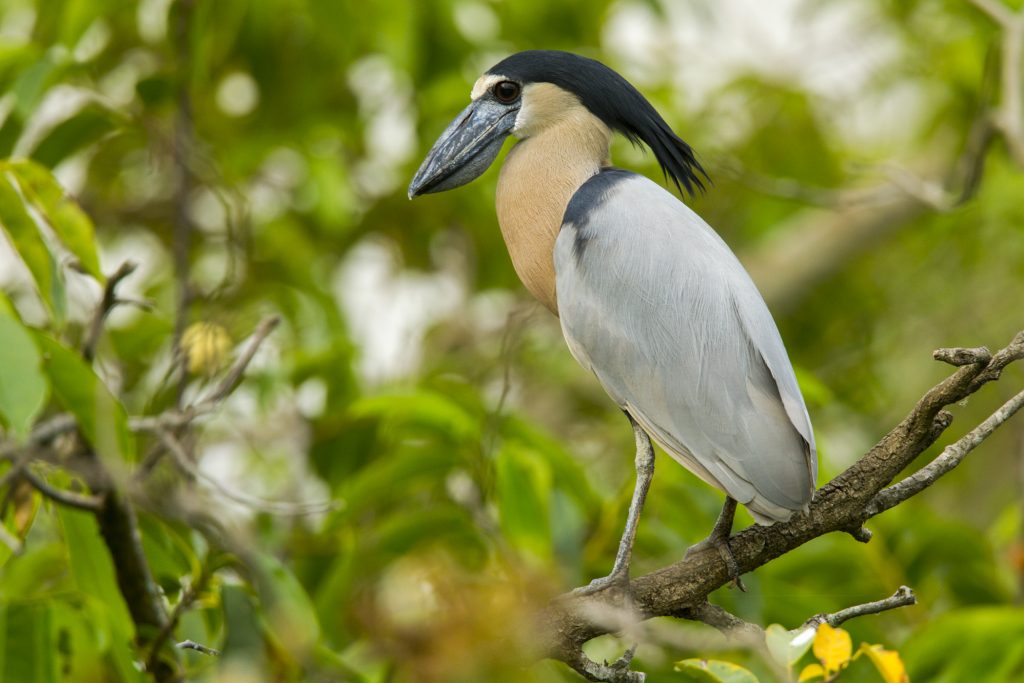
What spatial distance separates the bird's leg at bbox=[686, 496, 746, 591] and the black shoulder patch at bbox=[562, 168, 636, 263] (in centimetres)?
46

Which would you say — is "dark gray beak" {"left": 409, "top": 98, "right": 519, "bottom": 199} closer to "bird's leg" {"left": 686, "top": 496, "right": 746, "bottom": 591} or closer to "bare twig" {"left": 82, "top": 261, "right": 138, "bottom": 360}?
"bare twig" {"left": 82, "top": 261, "right": 138, "bottom": 360}

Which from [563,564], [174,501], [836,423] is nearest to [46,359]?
[174,501]

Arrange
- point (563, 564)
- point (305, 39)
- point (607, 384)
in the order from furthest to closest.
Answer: point (305, 39), point (563, 564), point (607, 384)

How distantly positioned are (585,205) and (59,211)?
0.85 meters

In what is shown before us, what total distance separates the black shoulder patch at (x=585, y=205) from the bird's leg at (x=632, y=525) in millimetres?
297

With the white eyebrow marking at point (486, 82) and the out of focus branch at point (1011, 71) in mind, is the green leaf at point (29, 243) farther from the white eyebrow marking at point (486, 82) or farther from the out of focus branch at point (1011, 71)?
the out of focus branch at point (1011, 71)

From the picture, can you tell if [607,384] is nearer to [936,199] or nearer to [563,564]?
[563,564]

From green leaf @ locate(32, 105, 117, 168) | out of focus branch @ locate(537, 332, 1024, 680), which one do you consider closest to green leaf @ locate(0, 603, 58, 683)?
out of focus branch @ locate(537, 332, 1024, 680)

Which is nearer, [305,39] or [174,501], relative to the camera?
[174,501]

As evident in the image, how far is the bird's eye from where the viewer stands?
2137mm

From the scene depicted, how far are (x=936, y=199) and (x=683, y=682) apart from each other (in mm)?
1577

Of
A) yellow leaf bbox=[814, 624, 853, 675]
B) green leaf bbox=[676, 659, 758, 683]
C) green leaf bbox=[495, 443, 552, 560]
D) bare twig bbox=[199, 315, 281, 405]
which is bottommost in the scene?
green leaf bbox=[495, 443, 552, 560]

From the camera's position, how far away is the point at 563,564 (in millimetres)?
2453

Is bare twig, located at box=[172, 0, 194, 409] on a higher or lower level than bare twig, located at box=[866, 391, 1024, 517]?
higher
